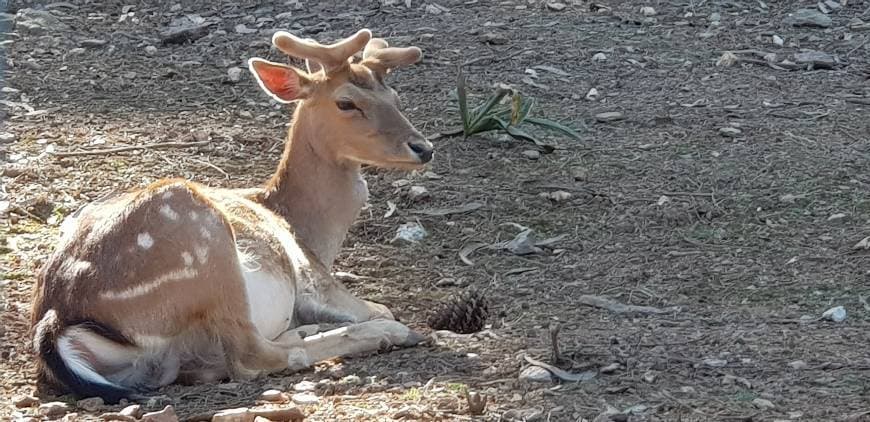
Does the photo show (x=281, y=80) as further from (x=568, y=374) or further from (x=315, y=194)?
(x=568, y=374)

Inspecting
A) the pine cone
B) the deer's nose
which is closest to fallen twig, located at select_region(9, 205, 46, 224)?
the deer's nose

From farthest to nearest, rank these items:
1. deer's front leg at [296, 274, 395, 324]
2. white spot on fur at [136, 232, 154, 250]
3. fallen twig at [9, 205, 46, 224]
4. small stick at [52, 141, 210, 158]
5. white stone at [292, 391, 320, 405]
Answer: small stick at [52, 141, 210, 158] → fallen twig at [9, 205, 46, 224] → deer's front leg at [296, 274, 395, 324] → white spot on fur at [136, 232, 154, 250] → white stone at [292, 391, 320, 405]

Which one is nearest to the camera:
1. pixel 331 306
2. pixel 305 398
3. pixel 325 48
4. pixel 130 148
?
pixel 305 398

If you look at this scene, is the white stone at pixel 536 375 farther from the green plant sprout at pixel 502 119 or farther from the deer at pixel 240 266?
the green plant sprout at pixel 502 119

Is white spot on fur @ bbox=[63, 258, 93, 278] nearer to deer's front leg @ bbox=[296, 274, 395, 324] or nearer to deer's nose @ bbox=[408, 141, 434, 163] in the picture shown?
deer's front leg @ bbox=[296, 274, 395, 324]

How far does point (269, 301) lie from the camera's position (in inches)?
226

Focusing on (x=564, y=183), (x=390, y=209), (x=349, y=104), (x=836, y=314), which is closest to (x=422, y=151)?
(x=349, y=104)

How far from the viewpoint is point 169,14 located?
997cm

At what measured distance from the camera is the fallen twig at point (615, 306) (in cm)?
579

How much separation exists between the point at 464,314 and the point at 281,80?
4.67ft

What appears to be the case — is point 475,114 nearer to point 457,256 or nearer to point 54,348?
point 457,256

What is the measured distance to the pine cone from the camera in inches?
227

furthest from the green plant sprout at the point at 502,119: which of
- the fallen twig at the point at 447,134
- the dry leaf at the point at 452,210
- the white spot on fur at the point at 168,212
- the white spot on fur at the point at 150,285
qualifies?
the white spot on fur at the point at 150,285

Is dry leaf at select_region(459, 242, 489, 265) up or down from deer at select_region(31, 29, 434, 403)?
down
